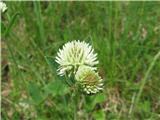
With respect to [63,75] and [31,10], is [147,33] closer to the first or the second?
[31,10]

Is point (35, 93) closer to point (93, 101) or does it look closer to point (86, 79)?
point (93, 101)

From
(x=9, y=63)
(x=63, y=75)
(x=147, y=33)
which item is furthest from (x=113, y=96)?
(x=63, y=75)

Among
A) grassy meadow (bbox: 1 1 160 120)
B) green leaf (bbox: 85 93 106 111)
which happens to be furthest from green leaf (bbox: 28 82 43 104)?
green leaf (bbox: 85 93 106 111)

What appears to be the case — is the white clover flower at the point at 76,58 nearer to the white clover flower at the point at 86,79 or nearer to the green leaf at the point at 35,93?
the white clover flower at the point at 86,79

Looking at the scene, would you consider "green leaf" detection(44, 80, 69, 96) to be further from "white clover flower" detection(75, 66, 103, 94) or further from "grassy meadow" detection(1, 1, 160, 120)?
"white clover flower" detection(75, 66, 103, 94)

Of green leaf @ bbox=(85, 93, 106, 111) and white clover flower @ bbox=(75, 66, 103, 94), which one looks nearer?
white clover flower @ bbox=(75, 66, 103, 94)

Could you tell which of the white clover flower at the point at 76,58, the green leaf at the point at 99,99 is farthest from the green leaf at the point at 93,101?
the white clover flower at the point at 76,58

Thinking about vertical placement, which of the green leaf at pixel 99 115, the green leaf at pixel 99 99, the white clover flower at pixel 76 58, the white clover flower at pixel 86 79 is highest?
the white clover flower at pixel 76 58

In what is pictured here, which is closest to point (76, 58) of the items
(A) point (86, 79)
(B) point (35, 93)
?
(A) point (86, 79)
